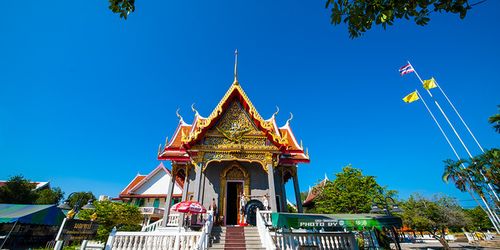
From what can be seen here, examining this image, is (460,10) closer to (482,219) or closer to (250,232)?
(250,232)

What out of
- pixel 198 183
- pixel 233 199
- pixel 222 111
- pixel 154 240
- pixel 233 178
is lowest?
pixel 154 240

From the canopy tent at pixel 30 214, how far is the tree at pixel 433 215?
120 feet

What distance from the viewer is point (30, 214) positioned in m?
12.9

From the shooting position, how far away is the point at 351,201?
22922 millimetres

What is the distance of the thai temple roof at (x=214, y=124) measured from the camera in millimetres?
12516

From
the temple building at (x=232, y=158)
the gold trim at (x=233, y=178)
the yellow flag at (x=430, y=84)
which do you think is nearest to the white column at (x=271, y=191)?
the temple building at (x=232, y=158)

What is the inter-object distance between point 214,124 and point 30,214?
1210 cm

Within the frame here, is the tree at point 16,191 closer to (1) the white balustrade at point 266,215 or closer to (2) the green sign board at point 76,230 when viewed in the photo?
(2) the green sign board at point 76,230

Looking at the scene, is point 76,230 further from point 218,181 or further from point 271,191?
point 271,191

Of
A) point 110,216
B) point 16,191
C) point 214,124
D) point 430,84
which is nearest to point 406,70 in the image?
point 430,84

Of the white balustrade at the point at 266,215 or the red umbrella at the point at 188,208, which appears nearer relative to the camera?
the red umbrella at the point at 188,208

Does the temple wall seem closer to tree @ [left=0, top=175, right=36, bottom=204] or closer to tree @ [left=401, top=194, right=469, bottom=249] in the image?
tree @ [left=401, top=194, right=469, bottom=249]

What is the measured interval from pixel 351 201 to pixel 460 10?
22.9 m

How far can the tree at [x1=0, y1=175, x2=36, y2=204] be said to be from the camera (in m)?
29.6
